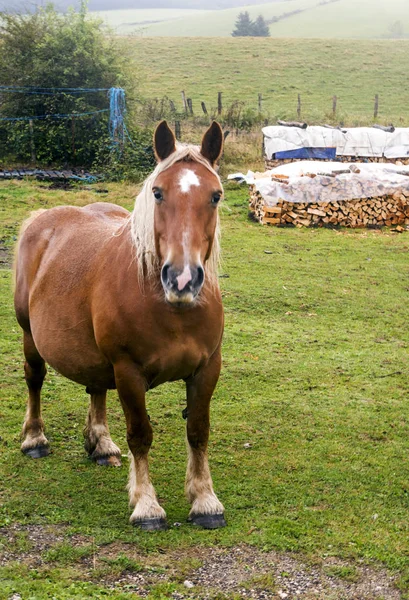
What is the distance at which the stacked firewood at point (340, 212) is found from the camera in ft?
46.1

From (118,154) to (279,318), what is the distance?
11.3 metres

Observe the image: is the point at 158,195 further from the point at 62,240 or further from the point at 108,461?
the point at 108,461

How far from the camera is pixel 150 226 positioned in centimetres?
355

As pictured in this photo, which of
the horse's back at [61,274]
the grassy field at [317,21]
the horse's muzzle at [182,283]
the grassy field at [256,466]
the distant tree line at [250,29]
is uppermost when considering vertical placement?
the grassy field at [317,21]

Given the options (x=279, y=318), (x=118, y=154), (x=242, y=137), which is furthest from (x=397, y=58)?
(x=279, y=318)

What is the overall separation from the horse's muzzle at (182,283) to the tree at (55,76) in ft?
55.6

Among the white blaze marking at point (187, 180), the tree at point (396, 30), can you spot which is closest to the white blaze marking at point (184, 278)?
the white blaze marking at point (187, 180)

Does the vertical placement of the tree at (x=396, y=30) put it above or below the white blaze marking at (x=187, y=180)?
above

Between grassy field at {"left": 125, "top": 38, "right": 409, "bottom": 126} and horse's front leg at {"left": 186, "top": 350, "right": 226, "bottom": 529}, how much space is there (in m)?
25.2

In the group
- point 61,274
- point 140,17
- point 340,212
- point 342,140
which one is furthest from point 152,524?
point 140,17

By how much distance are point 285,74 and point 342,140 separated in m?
25.4

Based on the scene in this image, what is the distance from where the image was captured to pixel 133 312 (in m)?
3.64

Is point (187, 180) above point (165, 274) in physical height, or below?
above

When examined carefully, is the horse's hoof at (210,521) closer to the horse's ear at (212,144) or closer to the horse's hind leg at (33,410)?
the horse's hind leg at (33,410)
